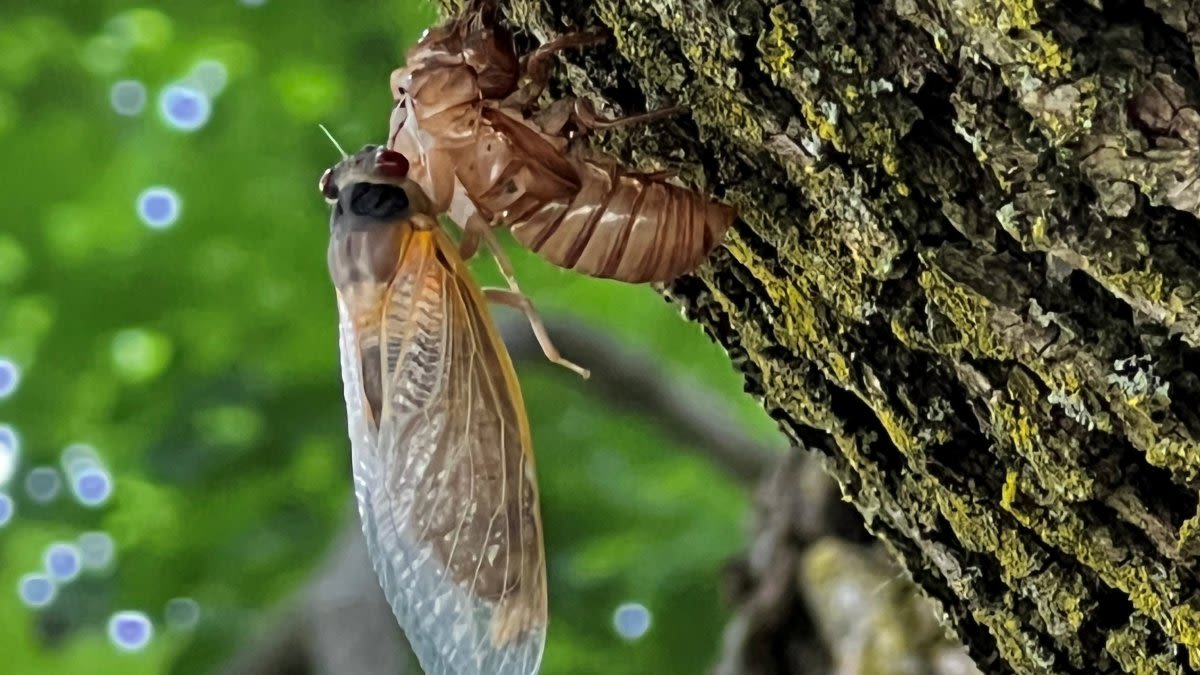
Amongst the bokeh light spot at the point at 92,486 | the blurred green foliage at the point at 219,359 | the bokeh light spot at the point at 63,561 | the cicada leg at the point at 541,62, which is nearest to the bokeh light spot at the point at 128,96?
the blurred green foliage at the point at 219,359

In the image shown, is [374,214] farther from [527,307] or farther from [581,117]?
[581,117]

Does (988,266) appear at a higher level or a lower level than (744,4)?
lower

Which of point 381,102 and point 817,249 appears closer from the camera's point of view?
point 817,249

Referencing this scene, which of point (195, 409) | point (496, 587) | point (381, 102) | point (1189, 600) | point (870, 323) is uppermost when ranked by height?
point (870, 323)

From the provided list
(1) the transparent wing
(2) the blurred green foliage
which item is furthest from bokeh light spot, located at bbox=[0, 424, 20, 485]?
(1) the transparent wing

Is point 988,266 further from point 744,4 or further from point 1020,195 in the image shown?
point 744,4

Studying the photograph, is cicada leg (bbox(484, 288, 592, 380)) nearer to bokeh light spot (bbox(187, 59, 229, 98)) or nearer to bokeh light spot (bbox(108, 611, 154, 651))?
bokeh light spot (bbox(187, 59, 229, 98))

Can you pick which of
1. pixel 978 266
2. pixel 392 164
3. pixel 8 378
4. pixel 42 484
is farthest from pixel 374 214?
pixel 42 484

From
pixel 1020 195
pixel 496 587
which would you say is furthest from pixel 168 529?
pixel 1020 195
